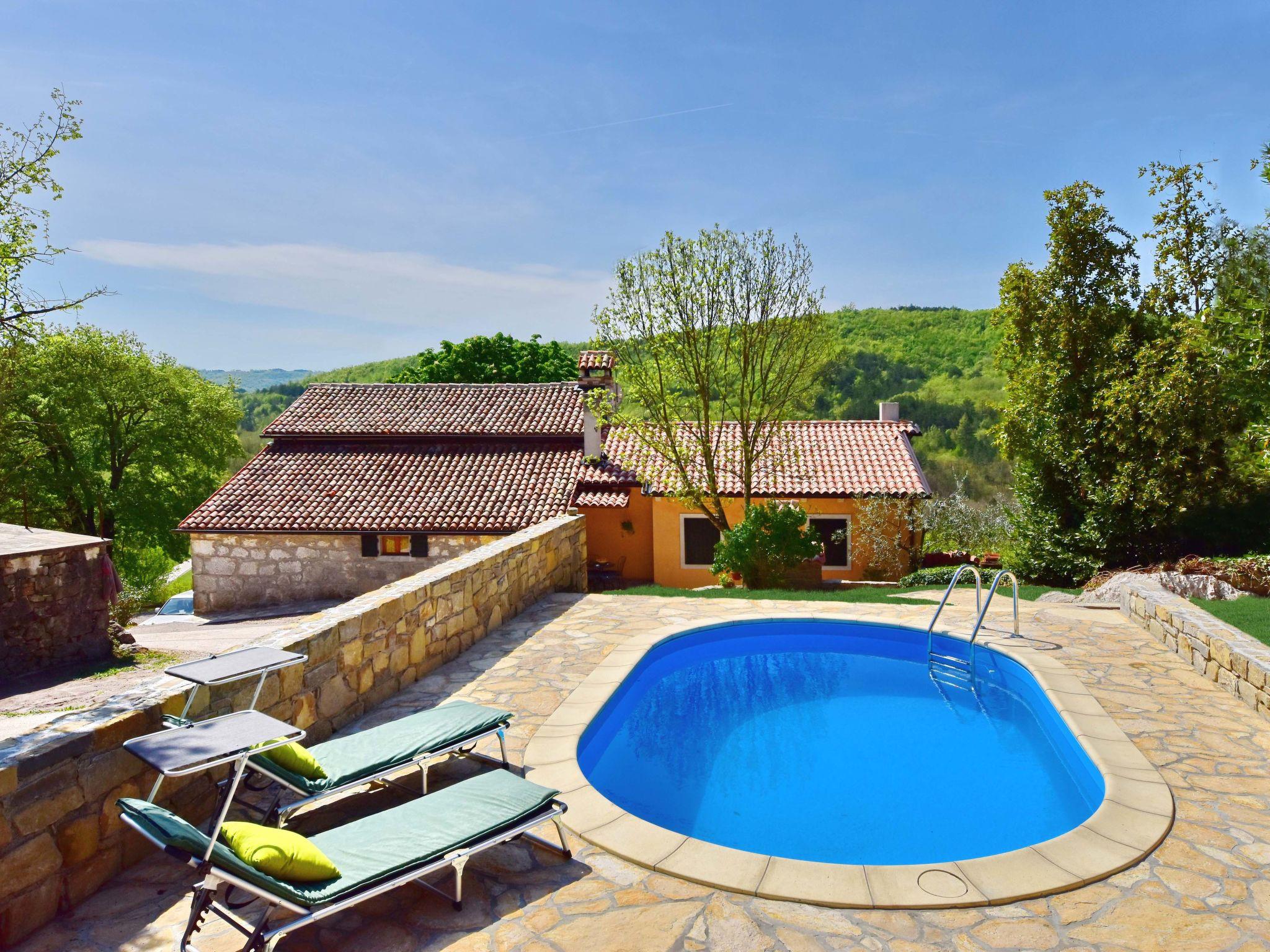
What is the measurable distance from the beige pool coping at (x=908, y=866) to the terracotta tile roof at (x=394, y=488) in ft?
45.2

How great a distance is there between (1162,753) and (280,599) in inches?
742

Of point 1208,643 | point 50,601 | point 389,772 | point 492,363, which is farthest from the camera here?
point 492,363

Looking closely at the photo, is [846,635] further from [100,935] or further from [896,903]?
[100,935]

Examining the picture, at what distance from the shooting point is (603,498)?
1955 centimetres

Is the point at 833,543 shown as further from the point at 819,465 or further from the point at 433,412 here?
the point at 433,412

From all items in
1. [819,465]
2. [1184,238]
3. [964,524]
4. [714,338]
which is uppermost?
[1184,238]

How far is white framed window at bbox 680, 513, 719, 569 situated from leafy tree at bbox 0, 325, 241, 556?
2322cm

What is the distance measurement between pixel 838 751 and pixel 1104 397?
10.8 metres

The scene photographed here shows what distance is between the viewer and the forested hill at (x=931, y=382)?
4959 centimetres

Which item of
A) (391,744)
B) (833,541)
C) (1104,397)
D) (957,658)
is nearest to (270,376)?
(833,541)

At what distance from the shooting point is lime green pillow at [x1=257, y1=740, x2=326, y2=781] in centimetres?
388

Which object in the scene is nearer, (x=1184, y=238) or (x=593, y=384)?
(x=1184, y=238)

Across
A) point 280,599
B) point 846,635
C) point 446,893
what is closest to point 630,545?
point 280,599

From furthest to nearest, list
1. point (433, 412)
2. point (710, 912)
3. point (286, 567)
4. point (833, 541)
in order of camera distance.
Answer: point (433, 412) < point (833, 541) < point (286, 567) < point (710, 912)
